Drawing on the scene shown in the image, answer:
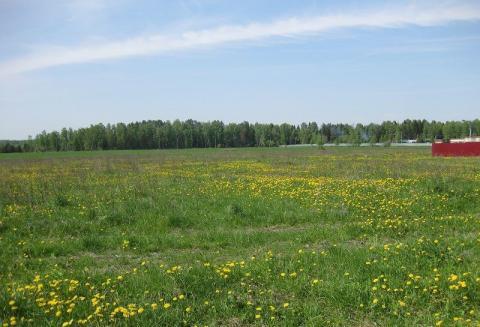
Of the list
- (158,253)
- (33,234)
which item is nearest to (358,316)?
(158,253)

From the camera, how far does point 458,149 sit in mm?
46906

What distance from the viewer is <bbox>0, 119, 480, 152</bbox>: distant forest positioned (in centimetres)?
14112

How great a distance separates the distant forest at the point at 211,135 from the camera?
141 meters

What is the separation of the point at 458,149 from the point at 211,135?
4712 inches

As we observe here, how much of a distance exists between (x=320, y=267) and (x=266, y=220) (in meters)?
4.31

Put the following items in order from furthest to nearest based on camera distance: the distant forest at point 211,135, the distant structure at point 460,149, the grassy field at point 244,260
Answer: the distant forest at point 211,135 → the distant structure at point 460,149 → the grassy field at point 244,260

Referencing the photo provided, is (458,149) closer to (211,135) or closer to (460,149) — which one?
(460,149)

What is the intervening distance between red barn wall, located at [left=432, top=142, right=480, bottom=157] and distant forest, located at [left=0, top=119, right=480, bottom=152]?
78963 mm

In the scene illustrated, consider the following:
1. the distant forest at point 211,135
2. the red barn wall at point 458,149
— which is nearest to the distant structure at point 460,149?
the red barn wall at point 458,149

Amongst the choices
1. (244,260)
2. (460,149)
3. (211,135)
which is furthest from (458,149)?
(211,135)

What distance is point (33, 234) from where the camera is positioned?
10344 millimetres

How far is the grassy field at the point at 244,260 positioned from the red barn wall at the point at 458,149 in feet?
115

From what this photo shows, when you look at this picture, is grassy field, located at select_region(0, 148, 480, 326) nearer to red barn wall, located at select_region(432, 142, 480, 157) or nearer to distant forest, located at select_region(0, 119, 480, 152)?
red barn wall, located at select_region(432, 142, 480, 157)

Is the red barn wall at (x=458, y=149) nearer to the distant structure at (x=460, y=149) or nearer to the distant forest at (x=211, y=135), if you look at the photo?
the distant structure at (x=460, y=149)
